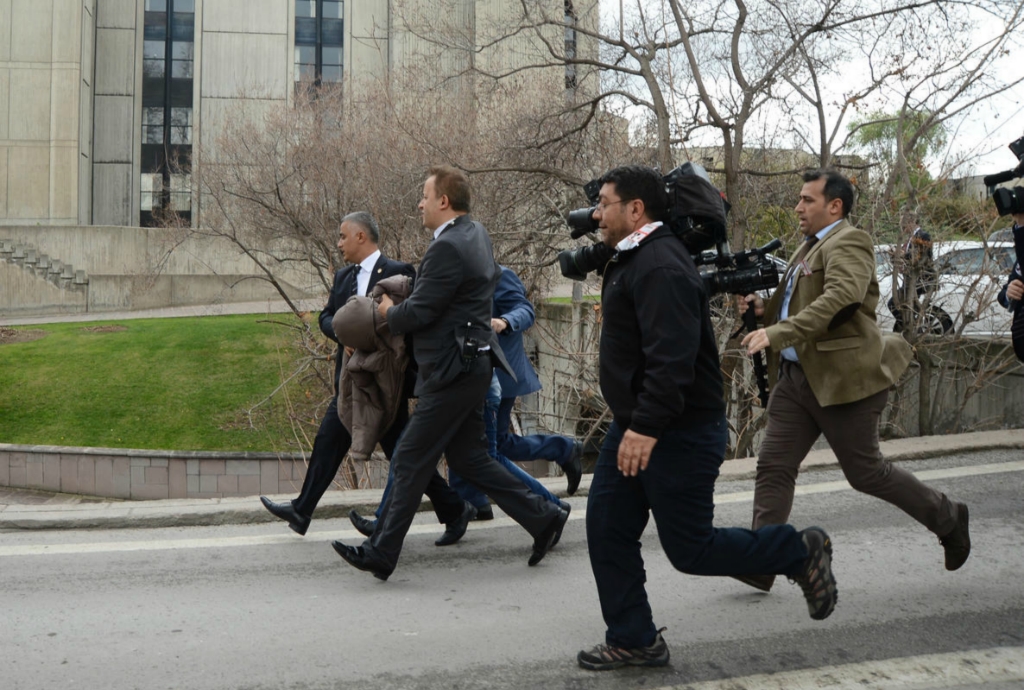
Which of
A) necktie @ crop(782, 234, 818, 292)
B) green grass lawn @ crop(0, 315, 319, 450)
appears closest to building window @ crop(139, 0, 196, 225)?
green grass lawn @ crop(0, 315, 319, 450)

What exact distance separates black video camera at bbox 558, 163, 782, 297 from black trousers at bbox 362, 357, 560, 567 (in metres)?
1.10

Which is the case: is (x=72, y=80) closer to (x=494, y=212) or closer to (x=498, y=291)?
(x=494, y=212)

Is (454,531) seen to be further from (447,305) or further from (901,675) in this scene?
(901,675)

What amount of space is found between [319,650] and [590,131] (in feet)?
38.2

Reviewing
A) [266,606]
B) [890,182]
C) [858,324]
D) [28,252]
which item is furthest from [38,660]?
[28,252]

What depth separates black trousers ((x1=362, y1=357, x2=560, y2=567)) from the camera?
5125 mm

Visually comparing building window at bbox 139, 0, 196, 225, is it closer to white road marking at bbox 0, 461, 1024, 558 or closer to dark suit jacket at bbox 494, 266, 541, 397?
dark suit jacket at bbox 494, 266, 541, 397

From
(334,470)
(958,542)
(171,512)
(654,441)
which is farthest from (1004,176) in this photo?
(171,512)

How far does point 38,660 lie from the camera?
4.20m

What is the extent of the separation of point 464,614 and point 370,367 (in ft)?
4.80

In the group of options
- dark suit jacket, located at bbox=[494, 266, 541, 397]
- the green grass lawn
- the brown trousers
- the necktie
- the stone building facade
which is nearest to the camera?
the brown trousers

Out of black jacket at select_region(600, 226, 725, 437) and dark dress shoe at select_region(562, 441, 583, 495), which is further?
dark dress shoe at select_region(562, 441, 583, 495)

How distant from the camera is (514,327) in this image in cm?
636

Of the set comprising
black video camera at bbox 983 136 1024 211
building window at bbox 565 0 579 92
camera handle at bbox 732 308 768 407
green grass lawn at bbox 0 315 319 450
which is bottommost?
green grass lawn at bbox 0 315 319 450
